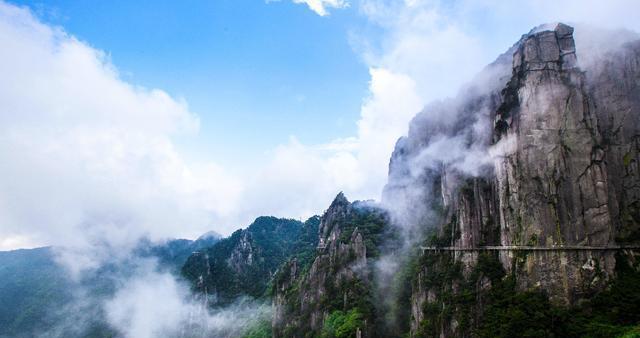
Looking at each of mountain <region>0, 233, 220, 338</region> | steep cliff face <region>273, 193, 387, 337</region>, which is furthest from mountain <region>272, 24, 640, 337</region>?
mountain <region>0, 233, 220, 338</region>

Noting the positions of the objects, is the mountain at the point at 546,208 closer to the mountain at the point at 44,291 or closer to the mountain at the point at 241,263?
the mountain at the point at 241,263

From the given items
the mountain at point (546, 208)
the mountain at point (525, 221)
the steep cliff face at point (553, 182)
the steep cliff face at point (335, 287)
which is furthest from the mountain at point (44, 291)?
the steep cliff face at point (553, 182)

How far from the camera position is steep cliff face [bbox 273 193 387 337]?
60.2 m

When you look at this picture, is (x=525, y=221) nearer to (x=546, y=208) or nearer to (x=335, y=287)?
(x=546, y=208)

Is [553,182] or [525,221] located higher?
[553,182]

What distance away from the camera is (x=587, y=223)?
3594cm

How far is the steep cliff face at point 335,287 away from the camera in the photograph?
6019 cm

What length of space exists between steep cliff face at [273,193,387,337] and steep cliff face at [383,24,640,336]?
14.7 metres

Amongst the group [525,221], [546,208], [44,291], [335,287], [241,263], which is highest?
[546,208]

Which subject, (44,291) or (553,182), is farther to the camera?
(44,291)

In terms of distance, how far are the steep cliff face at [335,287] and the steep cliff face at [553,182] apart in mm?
14710

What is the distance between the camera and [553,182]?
37.1m

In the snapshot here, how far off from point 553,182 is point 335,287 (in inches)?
1436

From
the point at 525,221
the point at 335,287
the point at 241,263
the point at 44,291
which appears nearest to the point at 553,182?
the point at 525,221
